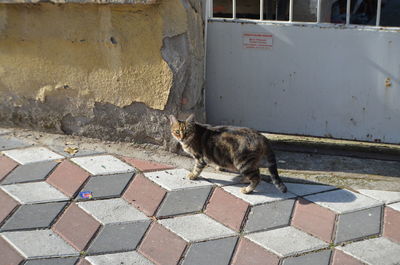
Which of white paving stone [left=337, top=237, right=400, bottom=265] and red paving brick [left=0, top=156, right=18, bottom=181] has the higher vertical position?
red paving brick [left=0, top=156, right=18, bottom=181]

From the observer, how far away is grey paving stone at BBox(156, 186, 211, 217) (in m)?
4.42

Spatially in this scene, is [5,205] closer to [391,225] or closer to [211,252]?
[211,252]

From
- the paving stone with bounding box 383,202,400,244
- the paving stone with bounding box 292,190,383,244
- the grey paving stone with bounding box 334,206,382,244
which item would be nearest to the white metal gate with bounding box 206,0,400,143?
the paving stone with bounding box 292,190,383,244

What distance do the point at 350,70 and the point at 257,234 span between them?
6.34ft

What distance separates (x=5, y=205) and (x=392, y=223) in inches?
116

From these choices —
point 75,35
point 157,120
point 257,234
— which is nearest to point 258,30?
point 157,120

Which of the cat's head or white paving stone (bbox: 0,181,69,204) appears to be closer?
white paving stone (bbox: 0,181,69,204)

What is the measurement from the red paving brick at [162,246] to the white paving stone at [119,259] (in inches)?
2.1

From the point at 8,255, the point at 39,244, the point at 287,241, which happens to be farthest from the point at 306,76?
the point at 8,255

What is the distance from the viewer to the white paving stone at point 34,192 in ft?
14.7

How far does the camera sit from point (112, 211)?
4.37 m

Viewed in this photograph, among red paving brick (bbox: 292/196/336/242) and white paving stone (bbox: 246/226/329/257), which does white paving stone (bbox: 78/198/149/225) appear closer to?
white paving stone (bbox: 246/226/329/257)

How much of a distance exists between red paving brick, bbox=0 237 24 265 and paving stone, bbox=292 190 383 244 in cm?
199

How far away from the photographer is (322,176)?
16.5 ft
